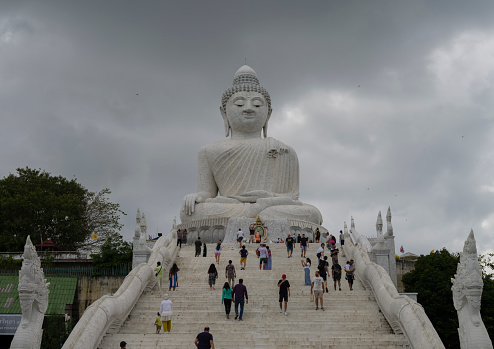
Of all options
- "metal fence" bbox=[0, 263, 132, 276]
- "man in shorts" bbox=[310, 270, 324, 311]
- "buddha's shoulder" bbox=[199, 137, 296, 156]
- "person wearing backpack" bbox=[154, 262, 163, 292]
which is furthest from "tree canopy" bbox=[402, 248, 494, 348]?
"metal fence" bbox=[0, 263, 132, 276]

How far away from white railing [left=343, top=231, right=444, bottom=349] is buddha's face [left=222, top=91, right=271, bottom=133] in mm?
15284

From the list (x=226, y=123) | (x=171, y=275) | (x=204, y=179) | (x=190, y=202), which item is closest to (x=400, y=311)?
(x=171, y=275)

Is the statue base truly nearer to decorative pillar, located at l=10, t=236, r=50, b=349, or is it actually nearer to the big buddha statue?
the big buddha statue

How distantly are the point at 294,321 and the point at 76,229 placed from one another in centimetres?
2235

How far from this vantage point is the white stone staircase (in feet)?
42.3

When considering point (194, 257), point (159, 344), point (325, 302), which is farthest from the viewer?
point (194, 257)

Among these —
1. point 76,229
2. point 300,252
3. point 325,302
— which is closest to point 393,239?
point 300,252

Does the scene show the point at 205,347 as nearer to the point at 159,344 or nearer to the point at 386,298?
the point at 159,344

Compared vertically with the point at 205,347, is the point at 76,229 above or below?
above

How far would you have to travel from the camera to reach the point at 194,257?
21.4 meters

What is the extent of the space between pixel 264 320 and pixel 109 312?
347cm

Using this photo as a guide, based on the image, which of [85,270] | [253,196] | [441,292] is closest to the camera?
[441,292]

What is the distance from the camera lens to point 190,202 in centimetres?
2922

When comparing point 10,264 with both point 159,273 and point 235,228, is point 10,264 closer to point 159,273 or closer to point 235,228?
point 235,228
